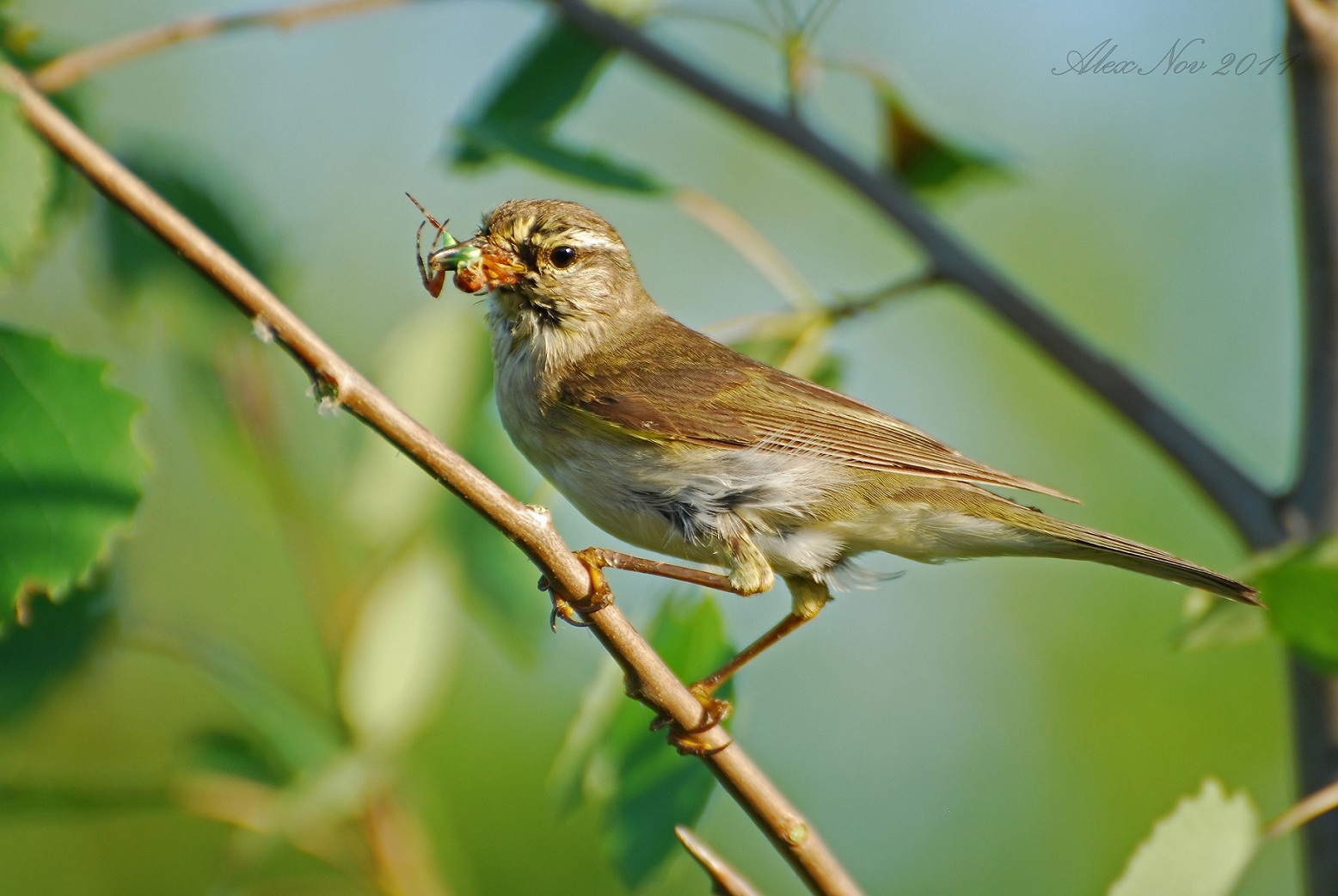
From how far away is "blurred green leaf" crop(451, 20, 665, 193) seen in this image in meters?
2.85

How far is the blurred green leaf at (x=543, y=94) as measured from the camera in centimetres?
285

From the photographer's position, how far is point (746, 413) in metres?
→ 3.30

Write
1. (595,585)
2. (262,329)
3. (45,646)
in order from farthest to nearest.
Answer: (45,646) < (595,585) < (262,329)

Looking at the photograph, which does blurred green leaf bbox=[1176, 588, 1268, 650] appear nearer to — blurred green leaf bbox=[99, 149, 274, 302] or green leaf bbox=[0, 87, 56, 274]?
green leaf bbox=[0, 87, 56, 274]

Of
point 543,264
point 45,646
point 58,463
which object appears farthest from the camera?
point 543,264

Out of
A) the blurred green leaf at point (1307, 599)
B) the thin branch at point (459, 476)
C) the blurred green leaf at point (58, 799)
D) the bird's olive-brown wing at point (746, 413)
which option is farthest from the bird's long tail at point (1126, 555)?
the blurred green leaf at point (58, 799)

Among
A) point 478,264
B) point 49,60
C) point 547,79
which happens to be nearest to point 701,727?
point 478,264

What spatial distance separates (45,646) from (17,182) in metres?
1.16

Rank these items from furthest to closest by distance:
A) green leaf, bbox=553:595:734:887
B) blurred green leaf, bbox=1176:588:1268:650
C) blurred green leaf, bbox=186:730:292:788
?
1. blurred green leaf, bbox=186:730:292:788
2. green leaf, bbox=553:595:734:887
3. blurred green leaf, bbox=1176:588:1268:650

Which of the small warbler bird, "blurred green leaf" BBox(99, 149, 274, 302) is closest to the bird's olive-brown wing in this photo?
the small warbler bird

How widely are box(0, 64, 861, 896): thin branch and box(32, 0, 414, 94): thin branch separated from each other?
1.70ft

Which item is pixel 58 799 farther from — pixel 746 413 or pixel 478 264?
pixel 746 413

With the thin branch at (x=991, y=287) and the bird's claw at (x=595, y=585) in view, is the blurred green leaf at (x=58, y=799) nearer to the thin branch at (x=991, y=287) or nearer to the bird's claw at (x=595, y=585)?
the bird's claw at (x=595, y=585)

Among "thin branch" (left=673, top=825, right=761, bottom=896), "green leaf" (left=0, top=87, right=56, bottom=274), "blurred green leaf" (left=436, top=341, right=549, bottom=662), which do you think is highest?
"green leaf" (left=0, top=87, right=56, bottom=274)
